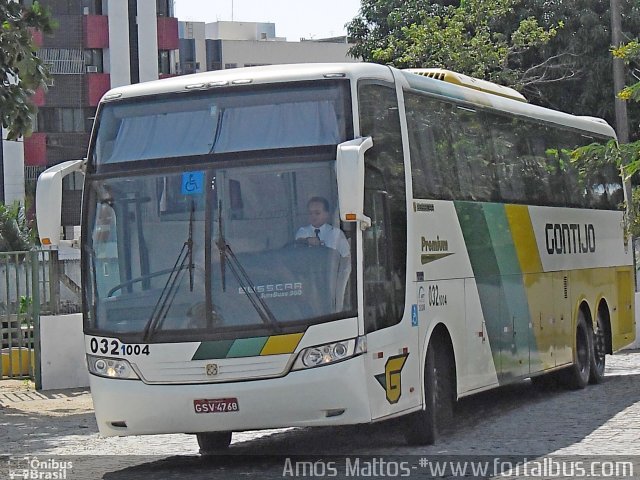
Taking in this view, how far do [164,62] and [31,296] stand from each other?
3926cm

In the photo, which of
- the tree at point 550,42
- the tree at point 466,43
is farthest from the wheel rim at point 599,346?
the tree at point 550,42

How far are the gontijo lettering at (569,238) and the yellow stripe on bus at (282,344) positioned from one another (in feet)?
23.2

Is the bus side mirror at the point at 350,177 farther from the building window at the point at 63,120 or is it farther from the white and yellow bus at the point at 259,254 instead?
the building window at the point at 63,120

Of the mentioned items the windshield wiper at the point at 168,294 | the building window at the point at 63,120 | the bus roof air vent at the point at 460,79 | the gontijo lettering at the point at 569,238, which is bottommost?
the windshield wiper at the point at 168,294

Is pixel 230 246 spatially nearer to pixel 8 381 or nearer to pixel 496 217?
pixel 496 217

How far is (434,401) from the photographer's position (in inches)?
508

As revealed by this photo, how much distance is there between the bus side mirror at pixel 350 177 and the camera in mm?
10797

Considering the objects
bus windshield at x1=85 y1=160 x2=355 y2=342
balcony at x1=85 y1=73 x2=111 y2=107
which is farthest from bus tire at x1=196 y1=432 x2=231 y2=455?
balcony at x1=85 y1=73 x2=111 y2=107

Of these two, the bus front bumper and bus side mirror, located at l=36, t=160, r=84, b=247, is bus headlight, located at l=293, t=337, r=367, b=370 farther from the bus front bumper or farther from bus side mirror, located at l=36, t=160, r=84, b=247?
bus side mirror, located at l=36, t=160, r=84, b=247

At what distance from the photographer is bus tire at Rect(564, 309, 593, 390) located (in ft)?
61.2

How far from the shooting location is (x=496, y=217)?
→ 15.5 metres

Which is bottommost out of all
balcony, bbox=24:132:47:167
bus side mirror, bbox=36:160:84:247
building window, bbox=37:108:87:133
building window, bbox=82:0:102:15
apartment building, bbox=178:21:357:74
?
bus side mirror, bbox=36:160:84:247

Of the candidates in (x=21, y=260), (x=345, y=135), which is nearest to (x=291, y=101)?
(x=345, y=135)

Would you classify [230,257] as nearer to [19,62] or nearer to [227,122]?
[227,122]
